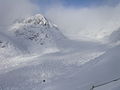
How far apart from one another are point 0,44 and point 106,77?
18974 centimetres

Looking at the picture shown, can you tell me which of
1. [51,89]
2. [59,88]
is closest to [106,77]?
[59,88]

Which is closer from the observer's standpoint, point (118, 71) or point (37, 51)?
point (118, 71)

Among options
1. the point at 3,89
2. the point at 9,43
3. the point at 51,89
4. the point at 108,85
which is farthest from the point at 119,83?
the point at 9,43

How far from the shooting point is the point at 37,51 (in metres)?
198

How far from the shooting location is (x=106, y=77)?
10258mm

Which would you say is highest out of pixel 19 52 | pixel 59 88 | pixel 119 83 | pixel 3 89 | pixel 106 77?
pixel 19 52

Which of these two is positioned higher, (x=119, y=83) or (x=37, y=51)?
(x=37, y=51)

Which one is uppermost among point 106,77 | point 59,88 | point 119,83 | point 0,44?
point 0,44

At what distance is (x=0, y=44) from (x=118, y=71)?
190 meters

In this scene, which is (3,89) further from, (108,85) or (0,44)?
(0,44)

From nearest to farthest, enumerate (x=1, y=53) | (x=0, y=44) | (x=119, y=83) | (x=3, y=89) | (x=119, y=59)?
1. (x=119, y=83)
2. (x=119, y=59)
3. (x=3, y=89)
4. (x=1, y=53)
5. (x=0, y=44)

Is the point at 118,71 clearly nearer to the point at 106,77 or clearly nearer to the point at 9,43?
the point at 106,77

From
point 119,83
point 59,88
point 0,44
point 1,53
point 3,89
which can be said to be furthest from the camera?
point 0,44

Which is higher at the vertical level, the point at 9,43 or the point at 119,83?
the point at 9,43
